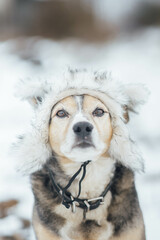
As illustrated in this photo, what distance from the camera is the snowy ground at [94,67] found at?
14.0 ft

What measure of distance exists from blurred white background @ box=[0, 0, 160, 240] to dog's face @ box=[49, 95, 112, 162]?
17.0 inches

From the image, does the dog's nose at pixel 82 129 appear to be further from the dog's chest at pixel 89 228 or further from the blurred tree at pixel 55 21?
the blurred tree at pixel 55 21

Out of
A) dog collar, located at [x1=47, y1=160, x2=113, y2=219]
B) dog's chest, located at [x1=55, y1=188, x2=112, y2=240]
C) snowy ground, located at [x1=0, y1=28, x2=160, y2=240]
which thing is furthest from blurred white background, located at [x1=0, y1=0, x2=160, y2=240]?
dog's chest, located at [x1=55, y1=188, x2=112, y2=240]

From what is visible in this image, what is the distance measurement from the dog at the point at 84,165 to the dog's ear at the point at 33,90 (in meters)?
0.02

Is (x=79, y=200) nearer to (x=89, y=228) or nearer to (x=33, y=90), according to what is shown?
(x=89, y=228)

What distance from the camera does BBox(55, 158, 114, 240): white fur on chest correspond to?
9.04ft

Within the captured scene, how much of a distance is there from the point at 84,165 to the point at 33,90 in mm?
715

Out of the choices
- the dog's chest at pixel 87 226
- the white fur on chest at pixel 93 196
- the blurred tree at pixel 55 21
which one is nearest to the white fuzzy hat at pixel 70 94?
the white fur on chest at pixel 93 196

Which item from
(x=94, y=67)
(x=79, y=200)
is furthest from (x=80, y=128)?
(x=94, y=67)

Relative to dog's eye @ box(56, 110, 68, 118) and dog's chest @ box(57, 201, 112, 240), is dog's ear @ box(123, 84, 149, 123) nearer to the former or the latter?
dog's eye @ box(56, 110, 68, 118)

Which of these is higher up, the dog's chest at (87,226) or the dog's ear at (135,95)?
the dog's ear at (135,95)

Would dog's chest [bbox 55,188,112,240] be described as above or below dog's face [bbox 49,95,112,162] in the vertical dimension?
below

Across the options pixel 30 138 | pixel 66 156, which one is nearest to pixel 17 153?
pixel 30 138

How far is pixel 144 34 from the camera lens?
15.0 metres
